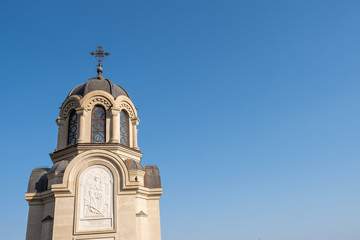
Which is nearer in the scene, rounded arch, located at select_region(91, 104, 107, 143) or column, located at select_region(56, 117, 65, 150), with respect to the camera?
rounded arch, located at select_region(91, 104, 107, 143)

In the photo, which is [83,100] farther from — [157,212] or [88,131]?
[157,212]

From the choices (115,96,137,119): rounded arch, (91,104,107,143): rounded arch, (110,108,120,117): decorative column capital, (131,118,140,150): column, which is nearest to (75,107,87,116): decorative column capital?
(91,104,107,143): rounded arch

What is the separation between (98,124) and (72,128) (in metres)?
1.74

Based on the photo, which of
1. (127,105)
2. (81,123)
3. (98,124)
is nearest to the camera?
(81,123)

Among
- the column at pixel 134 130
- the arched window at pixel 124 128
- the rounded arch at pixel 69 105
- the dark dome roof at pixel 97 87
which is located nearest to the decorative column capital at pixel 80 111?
the rounded arch at pixel 69 105

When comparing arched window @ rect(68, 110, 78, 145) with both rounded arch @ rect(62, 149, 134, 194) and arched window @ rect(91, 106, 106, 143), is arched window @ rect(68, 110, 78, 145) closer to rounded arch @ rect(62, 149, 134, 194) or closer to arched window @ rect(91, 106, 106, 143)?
arched window @ rect(91, 106, 106, 143)

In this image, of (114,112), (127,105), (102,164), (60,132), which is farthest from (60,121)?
(102,164)

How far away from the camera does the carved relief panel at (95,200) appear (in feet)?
53.0

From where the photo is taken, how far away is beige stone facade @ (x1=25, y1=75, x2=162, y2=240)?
16.2 meters

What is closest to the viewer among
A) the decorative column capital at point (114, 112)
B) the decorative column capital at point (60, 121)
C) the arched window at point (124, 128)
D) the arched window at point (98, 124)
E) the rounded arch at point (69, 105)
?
the arched window at point (98, 124)

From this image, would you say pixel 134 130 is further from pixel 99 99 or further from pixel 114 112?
pixel 99 99

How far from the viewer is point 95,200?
16656mm

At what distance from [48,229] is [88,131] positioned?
5.74m

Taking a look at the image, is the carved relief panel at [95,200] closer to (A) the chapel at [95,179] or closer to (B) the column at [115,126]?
(A) the chapel at [95,179]
